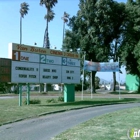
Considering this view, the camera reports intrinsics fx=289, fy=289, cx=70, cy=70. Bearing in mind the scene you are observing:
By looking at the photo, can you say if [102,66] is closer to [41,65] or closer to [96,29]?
[41,65]

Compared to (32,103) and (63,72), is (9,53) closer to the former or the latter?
(32,103)

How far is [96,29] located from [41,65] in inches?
912

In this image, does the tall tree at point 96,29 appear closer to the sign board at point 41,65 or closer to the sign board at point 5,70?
the sign board at point 41,65

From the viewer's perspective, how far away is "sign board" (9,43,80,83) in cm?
2225

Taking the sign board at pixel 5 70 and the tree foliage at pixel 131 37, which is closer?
the sign board at pixel 5 70

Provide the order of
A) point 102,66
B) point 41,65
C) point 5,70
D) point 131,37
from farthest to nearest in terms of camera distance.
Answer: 1. point 131,37
2. point 102,66
3. point 41,65
4. point 5,70

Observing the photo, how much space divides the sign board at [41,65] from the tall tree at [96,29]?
17306 mm

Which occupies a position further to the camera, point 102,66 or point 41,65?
point 102,66

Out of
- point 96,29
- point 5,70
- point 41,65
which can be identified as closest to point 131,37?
point 96,29

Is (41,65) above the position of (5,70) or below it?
above

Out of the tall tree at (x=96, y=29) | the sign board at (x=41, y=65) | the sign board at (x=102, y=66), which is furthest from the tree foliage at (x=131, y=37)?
the sign board at (x=41, y=65)

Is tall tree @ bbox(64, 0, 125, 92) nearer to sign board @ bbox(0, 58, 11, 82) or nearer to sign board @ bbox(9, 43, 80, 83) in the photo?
sign board @ bbox(9, 43, 80, 83)

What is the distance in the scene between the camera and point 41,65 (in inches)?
974

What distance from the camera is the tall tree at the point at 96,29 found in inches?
1799
